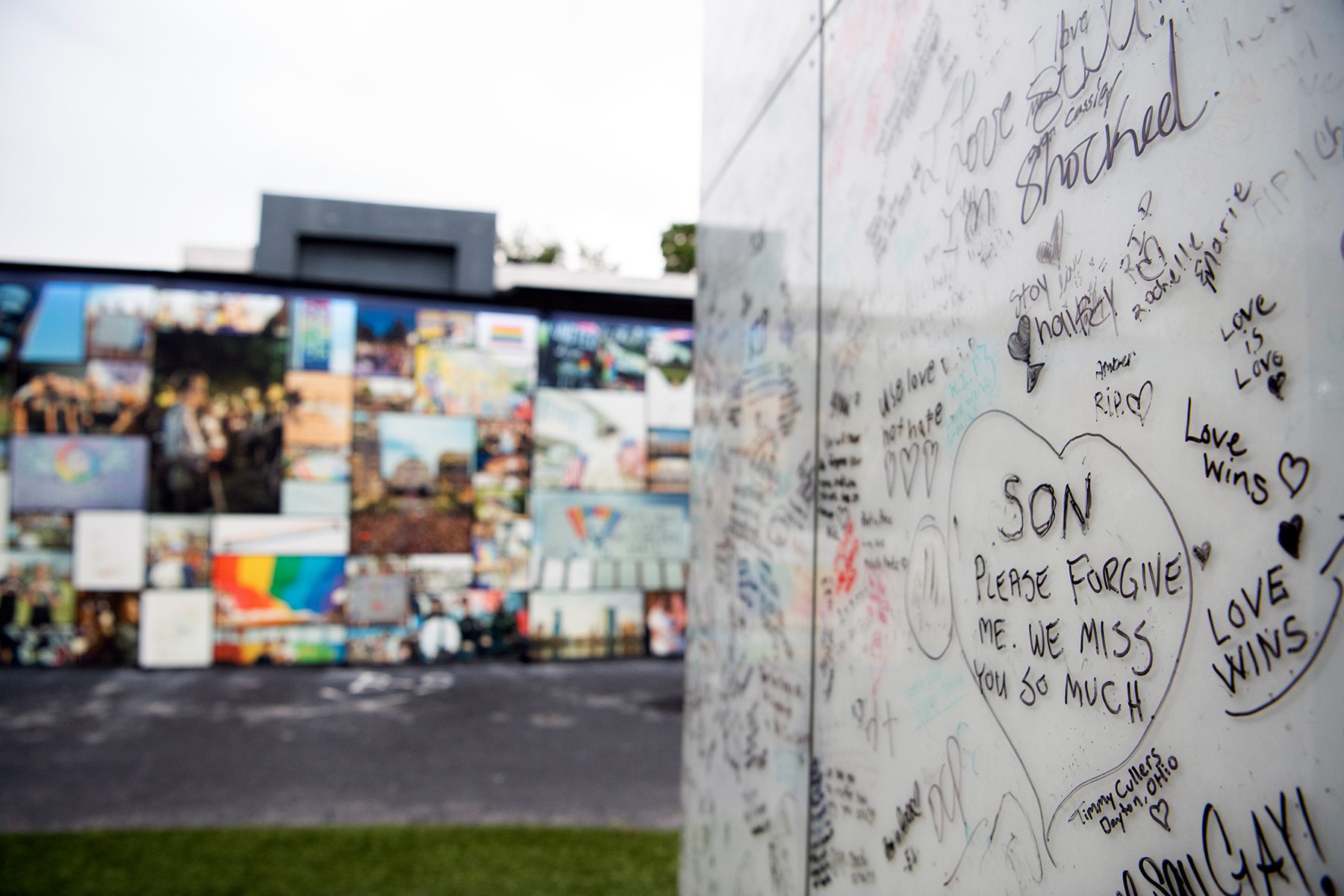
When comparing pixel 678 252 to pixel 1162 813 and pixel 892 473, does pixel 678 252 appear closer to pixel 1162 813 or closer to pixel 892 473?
pixel 892 473

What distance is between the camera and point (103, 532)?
812 cm

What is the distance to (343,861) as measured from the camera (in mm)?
4254

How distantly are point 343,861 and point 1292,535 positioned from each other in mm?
4526

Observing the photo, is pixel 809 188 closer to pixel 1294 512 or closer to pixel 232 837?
pixel 1294 512

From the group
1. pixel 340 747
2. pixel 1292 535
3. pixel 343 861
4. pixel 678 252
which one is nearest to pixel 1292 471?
pixel 1292 535

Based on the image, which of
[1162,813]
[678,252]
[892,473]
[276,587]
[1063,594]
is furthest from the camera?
[678,252]

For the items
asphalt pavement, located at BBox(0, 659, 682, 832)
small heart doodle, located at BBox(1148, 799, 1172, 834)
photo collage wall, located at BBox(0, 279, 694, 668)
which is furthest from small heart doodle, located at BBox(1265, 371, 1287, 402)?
photo collage wall, located at BBox(0, 279, 694, 668)

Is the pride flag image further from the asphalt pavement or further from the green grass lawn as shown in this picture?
the green grass lawn

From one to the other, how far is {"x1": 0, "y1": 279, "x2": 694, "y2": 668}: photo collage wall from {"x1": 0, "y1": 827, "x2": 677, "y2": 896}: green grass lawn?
4091 mm

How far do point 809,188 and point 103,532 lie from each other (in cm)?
834

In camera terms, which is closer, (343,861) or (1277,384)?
(1277,384)

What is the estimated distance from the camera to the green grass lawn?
3.97 m

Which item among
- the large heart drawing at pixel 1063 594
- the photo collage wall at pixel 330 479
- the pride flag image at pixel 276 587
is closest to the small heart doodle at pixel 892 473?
the large heart drawing at pixel 1063 594

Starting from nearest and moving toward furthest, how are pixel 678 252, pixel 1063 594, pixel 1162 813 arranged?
pixel 1162 813
pixel 1063 594
pixel 678 252
